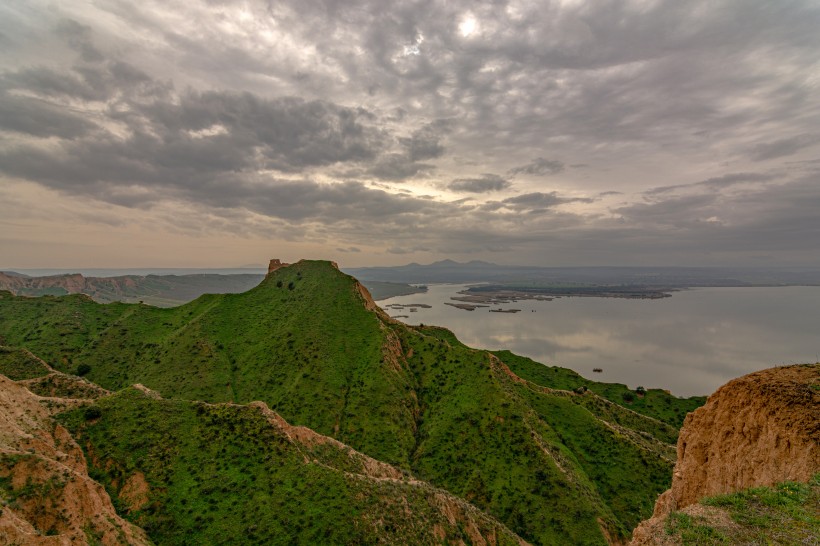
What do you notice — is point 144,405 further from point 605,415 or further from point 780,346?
point 780,346

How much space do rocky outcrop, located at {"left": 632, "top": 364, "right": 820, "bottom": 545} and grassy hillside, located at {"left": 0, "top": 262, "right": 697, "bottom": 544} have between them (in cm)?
1728

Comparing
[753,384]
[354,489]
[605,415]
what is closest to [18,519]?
[354,489]

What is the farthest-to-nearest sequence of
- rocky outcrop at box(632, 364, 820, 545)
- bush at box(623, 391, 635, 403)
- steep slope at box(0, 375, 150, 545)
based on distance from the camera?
bush at box(623, 391, 635, 403) → rocky outcrop at box(632, 364, 820, 545) → steep slope at box(0, 375, 150, 545)

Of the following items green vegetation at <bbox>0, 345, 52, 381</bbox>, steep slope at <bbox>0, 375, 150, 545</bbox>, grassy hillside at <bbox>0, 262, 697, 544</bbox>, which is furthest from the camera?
green vegetation at <bbox>0, 345, 52, 381</bbox>

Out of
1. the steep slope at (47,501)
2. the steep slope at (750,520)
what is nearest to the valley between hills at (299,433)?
the steep slope at (47,501)

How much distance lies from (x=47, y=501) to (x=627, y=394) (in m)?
107

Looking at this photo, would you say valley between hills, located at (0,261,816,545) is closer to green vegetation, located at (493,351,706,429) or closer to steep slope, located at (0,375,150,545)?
steep slope, located at (0,375,150,545)

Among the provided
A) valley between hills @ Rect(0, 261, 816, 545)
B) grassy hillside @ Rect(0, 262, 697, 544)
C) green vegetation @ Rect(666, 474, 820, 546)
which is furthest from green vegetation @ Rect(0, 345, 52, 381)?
green vegetation @ Rect(666, 474, 820, 546)

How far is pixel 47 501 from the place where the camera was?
908 inches

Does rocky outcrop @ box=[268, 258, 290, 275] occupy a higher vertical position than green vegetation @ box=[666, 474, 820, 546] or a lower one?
higher

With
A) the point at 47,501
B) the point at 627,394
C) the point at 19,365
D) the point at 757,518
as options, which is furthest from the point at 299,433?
the point at 627,394

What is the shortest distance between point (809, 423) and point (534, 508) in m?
30.7

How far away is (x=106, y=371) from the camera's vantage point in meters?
73.6

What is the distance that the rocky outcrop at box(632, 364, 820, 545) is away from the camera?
888 inches
